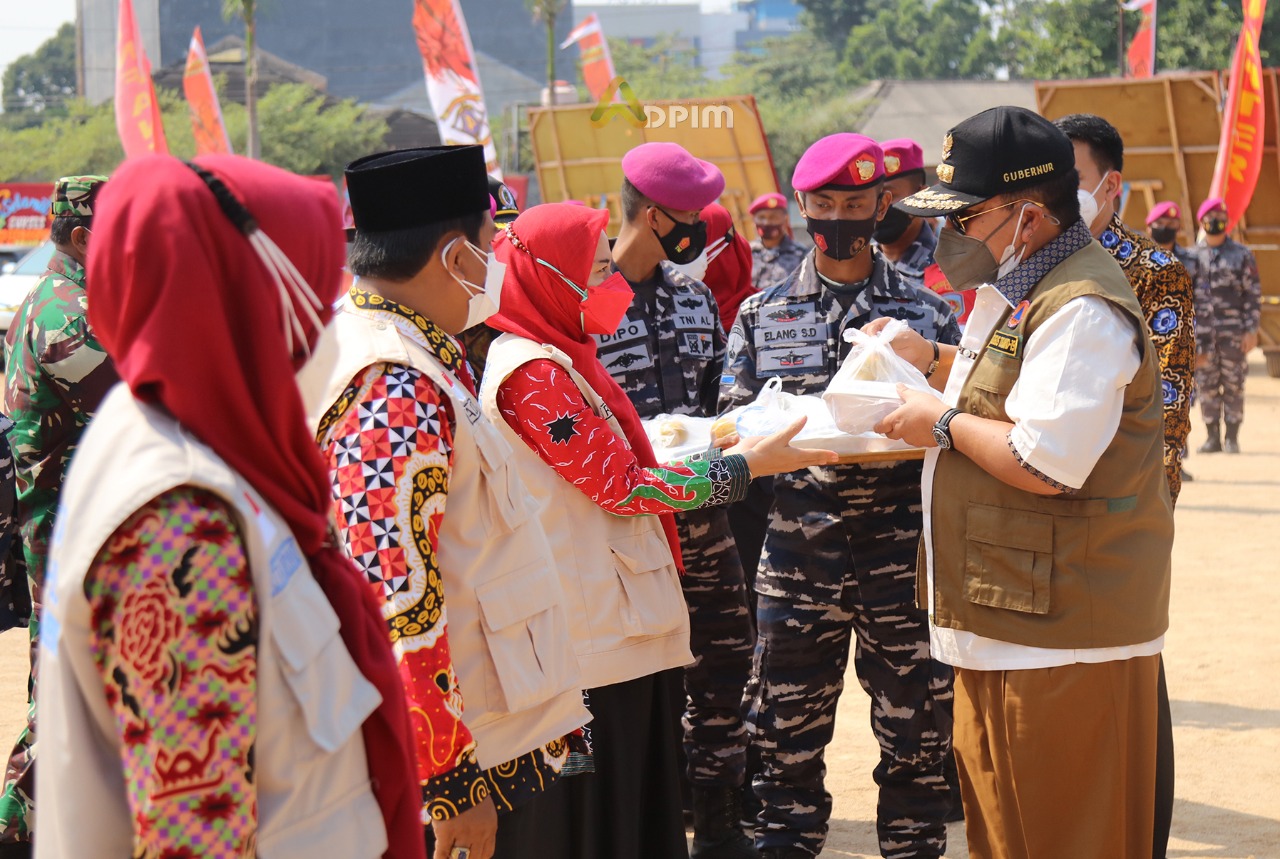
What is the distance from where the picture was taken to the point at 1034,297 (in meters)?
3.14

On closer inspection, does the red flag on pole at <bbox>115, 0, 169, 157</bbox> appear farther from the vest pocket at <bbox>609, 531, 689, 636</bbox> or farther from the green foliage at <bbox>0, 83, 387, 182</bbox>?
the green foliage at <bbox>0, 83, 387, 182</bbox>

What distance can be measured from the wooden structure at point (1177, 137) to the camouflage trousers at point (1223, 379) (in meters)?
4.19

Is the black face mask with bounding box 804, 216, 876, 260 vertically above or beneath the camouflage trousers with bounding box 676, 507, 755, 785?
above

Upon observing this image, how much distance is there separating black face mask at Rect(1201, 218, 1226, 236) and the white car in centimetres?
1356

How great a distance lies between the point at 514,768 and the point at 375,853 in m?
0.94

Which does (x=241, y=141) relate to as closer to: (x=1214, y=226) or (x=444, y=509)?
(x=1214, y=226)

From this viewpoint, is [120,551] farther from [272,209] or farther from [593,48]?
[593,48]

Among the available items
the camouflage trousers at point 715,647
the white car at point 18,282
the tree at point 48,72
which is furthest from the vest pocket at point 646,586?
the tree at point 48,72

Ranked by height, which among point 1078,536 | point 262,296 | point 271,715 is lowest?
point 1078,536

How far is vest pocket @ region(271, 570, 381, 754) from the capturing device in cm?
166

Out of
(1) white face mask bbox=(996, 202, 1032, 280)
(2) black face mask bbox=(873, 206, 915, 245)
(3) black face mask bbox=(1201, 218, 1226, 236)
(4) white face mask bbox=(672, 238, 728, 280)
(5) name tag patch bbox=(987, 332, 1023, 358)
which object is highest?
(1) white face mask bbox=(996, 202, 1032, 280)

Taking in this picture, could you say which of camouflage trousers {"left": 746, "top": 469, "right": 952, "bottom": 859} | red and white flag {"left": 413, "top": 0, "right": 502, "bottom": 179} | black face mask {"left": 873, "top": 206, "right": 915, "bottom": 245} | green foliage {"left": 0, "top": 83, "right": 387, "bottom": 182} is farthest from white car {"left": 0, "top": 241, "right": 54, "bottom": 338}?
green foliage {"left": 0, "top": 83, "right": 387, "bottom": 182}

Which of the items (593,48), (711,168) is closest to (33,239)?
(593,48)

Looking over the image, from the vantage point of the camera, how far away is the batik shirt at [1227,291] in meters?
13.5
